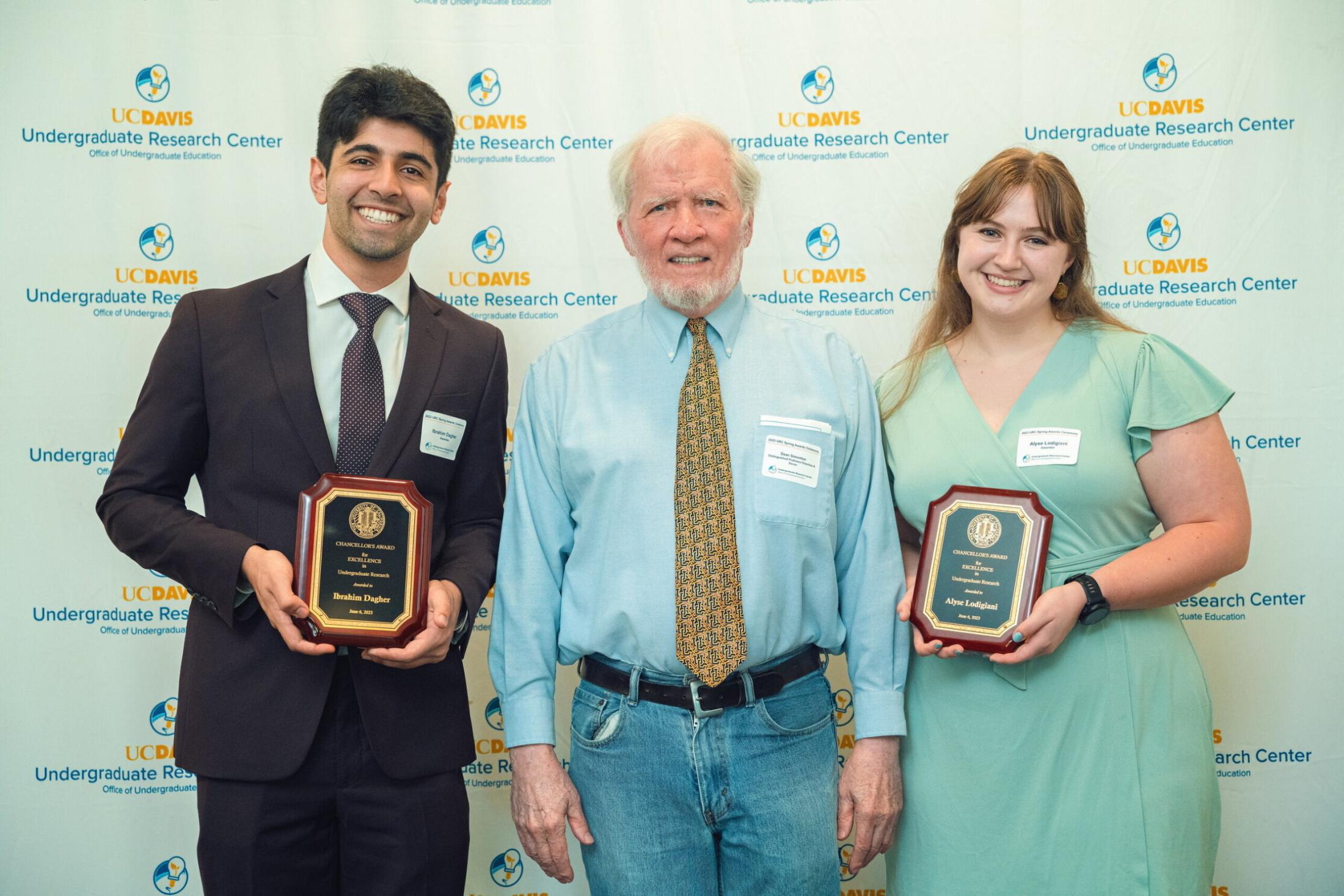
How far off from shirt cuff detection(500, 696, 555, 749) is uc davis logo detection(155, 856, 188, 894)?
6.15 ft

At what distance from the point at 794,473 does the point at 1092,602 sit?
0.60 meters

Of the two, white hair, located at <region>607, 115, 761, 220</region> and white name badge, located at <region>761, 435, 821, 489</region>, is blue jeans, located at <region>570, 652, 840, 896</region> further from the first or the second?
white hair, located at <region>607, 115, 761, 220</region>

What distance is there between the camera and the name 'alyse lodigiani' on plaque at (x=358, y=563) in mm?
1785

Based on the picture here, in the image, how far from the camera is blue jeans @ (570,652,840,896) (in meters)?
1.81

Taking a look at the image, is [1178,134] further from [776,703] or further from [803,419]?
[776,703]

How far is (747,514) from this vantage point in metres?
1.88

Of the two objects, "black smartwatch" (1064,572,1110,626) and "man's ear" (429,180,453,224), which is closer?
"black smartwatch" (1064,572,1110,626)

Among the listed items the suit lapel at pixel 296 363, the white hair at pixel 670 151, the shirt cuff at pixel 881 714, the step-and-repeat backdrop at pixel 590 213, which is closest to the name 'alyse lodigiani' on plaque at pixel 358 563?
the suit lapel at pixel 296 363

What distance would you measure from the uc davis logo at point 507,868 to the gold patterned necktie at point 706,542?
5.68 feet

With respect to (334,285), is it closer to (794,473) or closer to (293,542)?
(293,542)

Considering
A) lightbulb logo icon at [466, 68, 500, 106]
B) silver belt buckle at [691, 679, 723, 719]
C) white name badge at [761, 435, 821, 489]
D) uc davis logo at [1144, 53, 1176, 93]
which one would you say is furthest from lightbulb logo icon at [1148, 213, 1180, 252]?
silver belt buckle at [691, 679, 723, 719]

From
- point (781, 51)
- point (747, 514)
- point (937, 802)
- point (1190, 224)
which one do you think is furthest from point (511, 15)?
point (937, 802)

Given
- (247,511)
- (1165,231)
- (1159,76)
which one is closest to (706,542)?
Answer: (247,511)

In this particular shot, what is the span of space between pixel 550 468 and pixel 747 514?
0.41 metres
